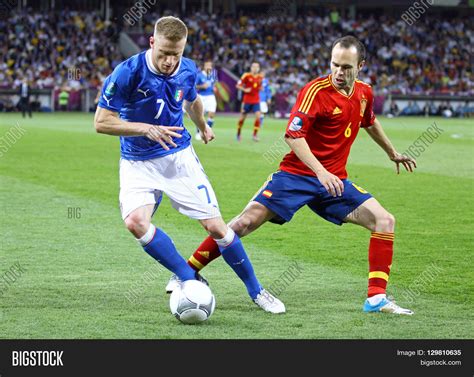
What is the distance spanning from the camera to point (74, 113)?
46656 millimetres

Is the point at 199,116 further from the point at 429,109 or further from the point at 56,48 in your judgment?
the point at 56,48

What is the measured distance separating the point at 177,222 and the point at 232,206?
1.55 metres

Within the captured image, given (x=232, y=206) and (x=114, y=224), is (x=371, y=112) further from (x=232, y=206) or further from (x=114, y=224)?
(x=232, y=206)

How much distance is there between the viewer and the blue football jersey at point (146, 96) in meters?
6.74

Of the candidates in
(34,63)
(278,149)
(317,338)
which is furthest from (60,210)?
(34,63)

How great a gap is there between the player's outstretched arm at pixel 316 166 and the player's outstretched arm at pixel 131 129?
913 millimetres

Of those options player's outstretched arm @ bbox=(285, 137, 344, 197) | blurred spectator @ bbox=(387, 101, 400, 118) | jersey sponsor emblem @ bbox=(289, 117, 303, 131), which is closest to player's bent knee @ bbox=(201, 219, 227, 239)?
player's outstretched arm @ bbox=(285, 137, 344, 197)

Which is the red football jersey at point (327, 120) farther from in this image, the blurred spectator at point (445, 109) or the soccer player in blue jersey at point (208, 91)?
the blurred spectator at point (445, 109)

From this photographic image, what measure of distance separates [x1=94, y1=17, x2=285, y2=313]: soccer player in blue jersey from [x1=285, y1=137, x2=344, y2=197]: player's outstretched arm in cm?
70

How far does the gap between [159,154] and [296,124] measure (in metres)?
1.04

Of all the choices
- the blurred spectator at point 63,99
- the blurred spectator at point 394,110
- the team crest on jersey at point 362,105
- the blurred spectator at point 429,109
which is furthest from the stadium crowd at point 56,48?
the team crest on jersey at point 362,105

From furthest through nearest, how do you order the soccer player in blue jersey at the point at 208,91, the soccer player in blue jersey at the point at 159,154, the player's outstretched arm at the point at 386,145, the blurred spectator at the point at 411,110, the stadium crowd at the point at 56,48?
the stadium crowd at the point at 56,48 < the blurred spectator at the point at 411,110 < the soccer player in blue jersey at the point at 208,91 < the player's outstretched arm at the point at 386,145 < the soccer player in blue jersey at the point at 159,154

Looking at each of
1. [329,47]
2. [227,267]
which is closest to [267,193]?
[227,267]

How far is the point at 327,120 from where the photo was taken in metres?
7.20
